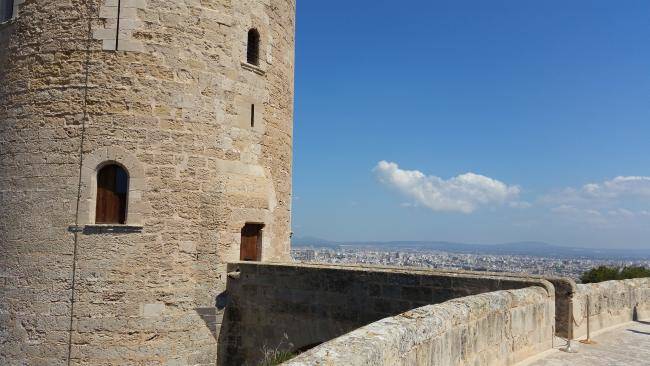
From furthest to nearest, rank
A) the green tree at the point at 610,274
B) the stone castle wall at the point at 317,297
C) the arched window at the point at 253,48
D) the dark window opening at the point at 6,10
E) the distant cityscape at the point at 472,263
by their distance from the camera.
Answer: the distant cityscape at the point at 472,263 → the green tree at the point at 610,274 → the arched window at the point at 253,48 → the dark window opening at the point at 6,10 → the stone castle wall at the point at 317,297

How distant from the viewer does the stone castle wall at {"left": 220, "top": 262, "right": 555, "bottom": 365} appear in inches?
287

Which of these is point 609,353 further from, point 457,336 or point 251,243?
point 251,243

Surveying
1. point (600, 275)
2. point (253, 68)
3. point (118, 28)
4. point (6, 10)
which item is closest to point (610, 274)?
point (600, 275)

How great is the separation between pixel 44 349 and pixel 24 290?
1.05m

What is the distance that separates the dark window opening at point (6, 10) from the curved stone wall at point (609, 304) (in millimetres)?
10752

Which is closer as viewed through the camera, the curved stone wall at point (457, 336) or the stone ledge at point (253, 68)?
the curved stone wall at point (457, 336)

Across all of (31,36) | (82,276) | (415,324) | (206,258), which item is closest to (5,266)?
(82,276)

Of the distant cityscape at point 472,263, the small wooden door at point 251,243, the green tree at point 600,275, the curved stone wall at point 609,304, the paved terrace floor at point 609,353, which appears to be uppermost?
the small wooden door at point 251,243

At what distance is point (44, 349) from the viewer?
8.56 meters

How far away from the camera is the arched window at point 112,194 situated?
897 cm

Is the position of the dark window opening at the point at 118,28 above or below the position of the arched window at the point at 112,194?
above

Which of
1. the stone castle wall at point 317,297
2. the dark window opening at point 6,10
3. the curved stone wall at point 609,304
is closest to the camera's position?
the curved stone wall at point 609,304

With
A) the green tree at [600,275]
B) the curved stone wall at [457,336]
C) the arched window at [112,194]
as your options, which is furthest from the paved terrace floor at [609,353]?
the green tree at [600,275]

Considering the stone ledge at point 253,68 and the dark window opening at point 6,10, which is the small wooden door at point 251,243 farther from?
the dark window opening at point 6,10
